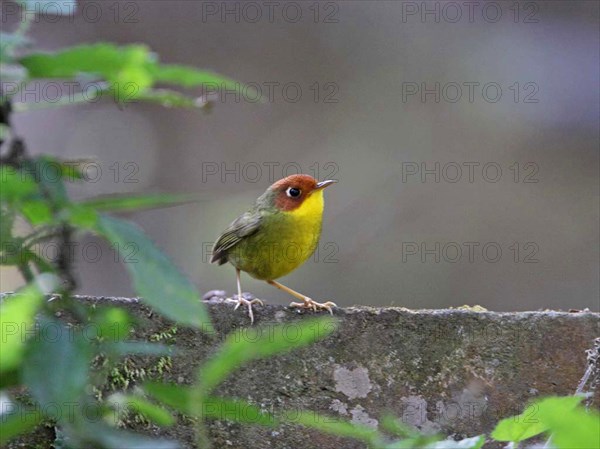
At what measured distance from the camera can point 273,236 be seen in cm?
382

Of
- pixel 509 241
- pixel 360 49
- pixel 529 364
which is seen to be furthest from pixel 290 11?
pixel 529 364

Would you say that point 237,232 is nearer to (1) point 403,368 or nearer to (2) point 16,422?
(1) point 403,368

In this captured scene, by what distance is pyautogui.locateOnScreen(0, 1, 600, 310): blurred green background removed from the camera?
20.4 feet

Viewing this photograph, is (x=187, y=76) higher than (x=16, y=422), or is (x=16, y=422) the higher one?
(x=187, y=76)

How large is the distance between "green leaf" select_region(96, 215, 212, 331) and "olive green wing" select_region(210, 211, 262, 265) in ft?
9.77

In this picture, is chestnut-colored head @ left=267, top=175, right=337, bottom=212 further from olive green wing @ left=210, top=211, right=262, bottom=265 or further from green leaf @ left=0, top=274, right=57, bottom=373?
green leaf @ left=0, top=274, right=57, bottom=373

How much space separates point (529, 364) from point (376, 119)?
4426 millimetres

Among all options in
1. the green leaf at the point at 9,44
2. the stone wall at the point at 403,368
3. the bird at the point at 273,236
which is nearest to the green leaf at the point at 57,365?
the green leaf at the point at 9,44

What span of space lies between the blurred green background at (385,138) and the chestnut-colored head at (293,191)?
6.38 ft

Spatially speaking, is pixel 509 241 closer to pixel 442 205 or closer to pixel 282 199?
pixel 442 205

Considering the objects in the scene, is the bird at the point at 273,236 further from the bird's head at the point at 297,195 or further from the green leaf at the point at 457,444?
the green leaf at the point at 457,444

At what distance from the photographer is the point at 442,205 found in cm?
636

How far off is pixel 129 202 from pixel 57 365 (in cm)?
15

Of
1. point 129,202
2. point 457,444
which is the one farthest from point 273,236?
point 129,202
